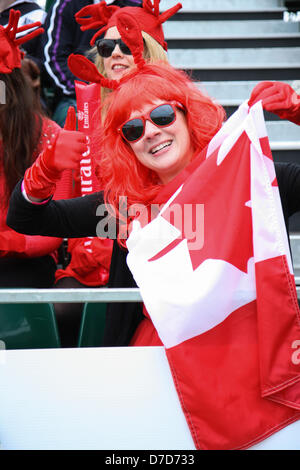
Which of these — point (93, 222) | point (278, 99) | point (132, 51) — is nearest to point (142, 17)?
point (132, 51)

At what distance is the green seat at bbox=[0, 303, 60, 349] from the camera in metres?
1.94

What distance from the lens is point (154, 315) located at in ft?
4.55

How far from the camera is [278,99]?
1.45 metres

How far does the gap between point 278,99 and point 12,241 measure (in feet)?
3.88

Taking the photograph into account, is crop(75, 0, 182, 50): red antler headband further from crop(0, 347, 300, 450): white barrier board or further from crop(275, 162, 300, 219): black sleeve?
crop(0, 347, 300, 450): white barrier board

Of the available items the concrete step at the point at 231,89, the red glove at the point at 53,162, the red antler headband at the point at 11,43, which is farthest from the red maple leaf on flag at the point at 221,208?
A: the concrete step at the point at 231,89

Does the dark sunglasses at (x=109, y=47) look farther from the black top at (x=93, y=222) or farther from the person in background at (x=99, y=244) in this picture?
the black top at (x=93, y=222)

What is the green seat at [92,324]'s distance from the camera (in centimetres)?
199

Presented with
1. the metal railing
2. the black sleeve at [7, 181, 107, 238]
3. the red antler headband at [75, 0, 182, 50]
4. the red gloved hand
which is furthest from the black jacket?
the metal railing

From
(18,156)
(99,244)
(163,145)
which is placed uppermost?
(163,145)

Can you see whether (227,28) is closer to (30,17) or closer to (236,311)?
(30,17)

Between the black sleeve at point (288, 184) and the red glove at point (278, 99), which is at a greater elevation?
the red glove at point (278, 99)
